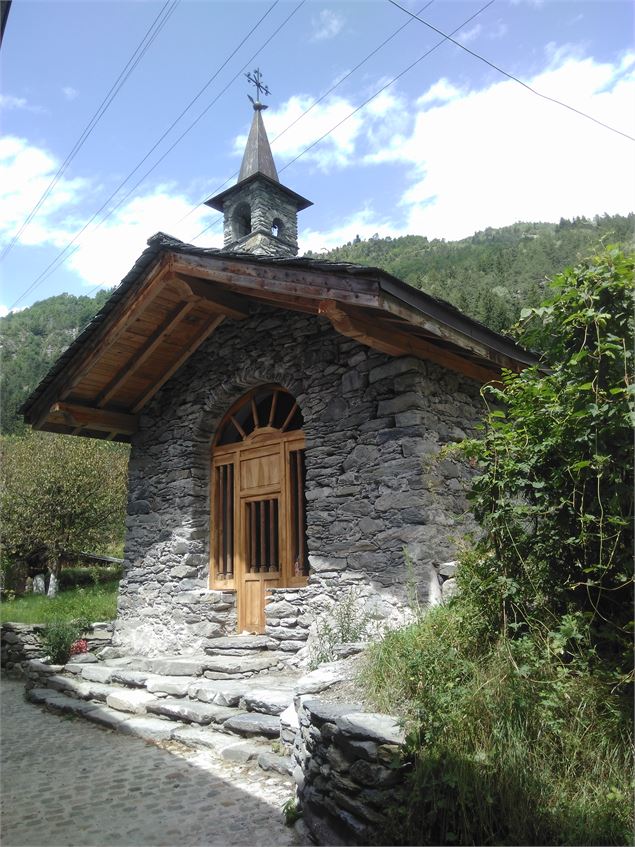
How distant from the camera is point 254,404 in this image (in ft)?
26.3

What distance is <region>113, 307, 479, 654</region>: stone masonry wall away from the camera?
573 centimetres

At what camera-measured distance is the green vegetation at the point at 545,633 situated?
2.58 m

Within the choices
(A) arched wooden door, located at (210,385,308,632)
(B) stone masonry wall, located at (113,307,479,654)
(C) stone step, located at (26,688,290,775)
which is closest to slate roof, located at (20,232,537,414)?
(B) stone masonry wall, located at (113,307,479,654)

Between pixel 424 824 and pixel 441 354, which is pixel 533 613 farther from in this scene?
pixel 441 354

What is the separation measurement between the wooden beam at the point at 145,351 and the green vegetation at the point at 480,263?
19260 millimetres

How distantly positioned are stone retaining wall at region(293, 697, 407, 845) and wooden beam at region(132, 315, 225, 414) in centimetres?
561

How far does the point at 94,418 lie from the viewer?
8.90 meters

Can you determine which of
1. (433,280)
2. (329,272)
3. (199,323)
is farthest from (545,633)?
(433,280)

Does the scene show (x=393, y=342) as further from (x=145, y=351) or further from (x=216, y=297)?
(x=145, y=351)

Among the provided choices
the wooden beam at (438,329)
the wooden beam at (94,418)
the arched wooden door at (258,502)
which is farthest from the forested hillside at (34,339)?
the wooden beam at (438,329)

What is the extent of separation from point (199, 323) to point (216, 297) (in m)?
0.93

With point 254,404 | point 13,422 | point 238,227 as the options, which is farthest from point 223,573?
point 13,422

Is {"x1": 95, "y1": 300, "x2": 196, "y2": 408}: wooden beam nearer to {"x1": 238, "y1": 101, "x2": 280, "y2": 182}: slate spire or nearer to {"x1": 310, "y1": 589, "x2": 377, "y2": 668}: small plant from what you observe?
{"x1": 310, "y1": 589, "x2": 377, "y2": 668}: small plant

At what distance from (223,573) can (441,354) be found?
419 cm
